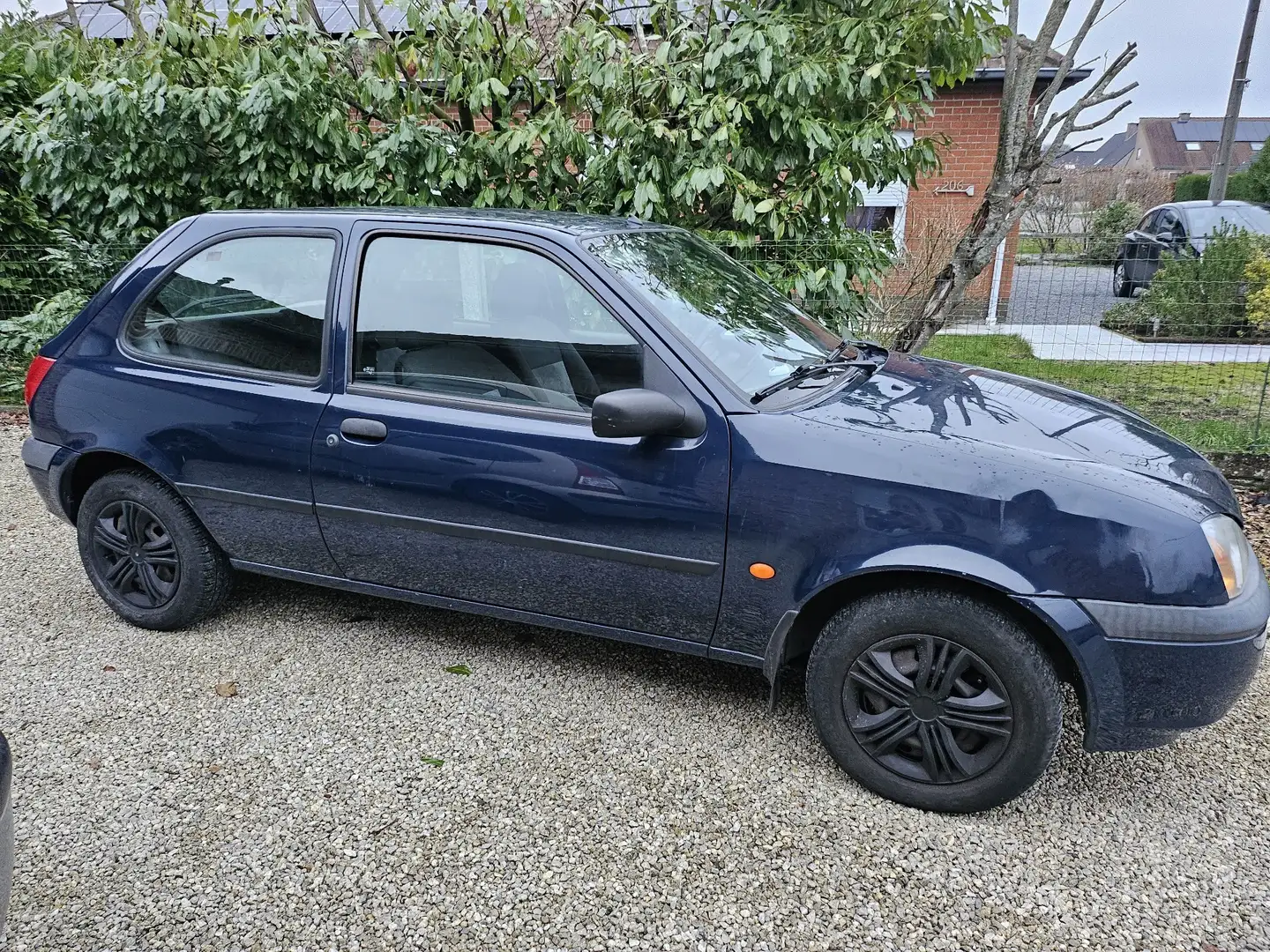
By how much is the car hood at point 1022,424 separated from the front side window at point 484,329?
0.73 m

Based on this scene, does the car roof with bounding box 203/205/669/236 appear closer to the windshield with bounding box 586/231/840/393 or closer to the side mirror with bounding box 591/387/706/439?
the windshield with bounding box 586/231/840/393

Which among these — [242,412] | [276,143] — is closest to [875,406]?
[242,412]

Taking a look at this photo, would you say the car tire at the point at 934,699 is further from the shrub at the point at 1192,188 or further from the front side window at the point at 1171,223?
the shrub at the point at 1192,188

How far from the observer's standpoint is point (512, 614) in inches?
126

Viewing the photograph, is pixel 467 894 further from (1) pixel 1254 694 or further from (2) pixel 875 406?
(1) pixel 1254 694

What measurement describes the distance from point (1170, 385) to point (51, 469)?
23.0 ft

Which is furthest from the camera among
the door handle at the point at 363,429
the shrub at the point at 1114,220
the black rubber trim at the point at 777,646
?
the shrub at the point at 1114,220

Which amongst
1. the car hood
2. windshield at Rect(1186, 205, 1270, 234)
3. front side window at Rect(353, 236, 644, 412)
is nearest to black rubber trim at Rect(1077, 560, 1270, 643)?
the car hood

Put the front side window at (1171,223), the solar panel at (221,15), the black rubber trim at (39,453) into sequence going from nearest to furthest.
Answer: the black rubber trim at (39,453) → the solar panel at (221,15) → the front side window at (1171,223)

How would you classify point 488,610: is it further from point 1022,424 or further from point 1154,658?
point 1154,658

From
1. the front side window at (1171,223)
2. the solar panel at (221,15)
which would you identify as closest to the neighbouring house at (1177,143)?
the front side window at (1171,223)

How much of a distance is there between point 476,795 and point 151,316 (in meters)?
2.35

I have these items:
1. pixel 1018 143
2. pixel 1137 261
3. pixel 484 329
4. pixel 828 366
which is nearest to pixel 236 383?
pixel 484 329

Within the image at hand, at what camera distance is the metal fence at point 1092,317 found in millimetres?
5766
